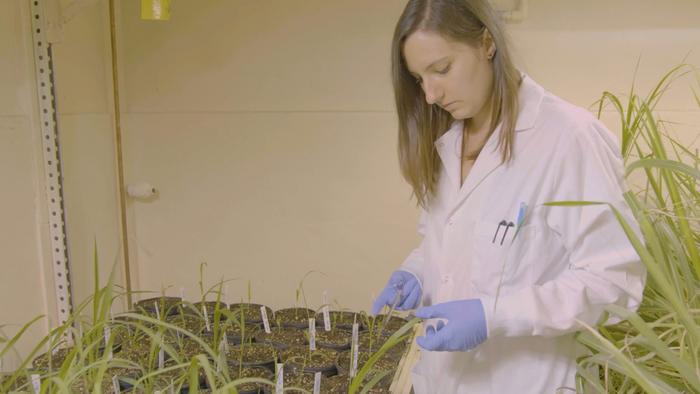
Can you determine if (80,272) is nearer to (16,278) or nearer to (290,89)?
(16,278)

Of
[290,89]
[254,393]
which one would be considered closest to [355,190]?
[290,89]

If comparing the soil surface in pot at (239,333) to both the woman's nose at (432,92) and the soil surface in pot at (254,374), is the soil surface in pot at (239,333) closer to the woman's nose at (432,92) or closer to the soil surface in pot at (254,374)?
the soil surface in pot at (254,374)

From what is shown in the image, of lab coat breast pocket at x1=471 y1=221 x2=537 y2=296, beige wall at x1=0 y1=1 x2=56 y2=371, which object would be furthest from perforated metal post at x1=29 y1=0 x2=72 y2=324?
lab coat breast pocket at x1=471 y1=221 x2=537 y2=296

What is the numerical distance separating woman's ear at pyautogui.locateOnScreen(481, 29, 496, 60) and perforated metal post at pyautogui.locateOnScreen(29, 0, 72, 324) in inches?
43.3

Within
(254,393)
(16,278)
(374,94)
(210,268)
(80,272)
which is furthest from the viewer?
(210,268)

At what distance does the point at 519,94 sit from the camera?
1147mm

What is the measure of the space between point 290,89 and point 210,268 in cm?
79

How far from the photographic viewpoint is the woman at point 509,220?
3.27 feet

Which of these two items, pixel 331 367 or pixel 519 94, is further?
pixel 331 367

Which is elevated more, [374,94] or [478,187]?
[374,94]

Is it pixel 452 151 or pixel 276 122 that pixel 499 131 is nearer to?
pixel 452 151

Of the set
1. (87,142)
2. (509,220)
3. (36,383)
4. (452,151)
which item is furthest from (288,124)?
(36,383)

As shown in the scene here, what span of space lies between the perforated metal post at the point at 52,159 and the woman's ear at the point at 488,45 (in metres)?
1.10

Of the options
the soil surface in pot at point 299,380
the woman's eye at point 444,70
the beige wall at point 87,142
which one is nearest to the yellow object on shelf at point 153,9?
the beige wall at point 87,142
